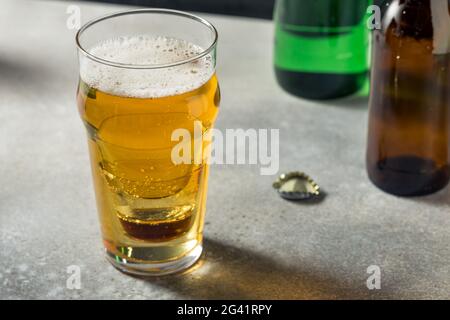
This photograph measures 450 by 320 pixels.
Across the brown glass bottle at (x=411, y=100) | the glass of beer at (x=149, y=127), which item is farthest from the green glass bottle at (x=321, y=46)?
the glass of beer at (x=149, y=127)

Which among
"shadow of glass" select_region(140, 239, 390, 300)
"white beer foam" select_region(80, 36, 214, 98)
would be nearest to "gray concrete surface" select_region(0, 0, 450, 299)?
"shadow of glass" select_region(140, 239, 390, 300)

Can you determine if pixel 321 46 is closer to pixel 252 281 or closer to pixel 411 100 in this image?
pixel 411 100

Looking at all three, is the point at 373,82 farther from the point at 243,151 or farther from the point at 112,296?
the point at 112,296

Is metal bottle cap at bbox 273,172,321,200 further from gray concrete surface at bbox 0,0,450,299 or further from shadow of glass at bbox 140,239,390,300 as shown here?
shadow of glass at bbox 140,239,390,300

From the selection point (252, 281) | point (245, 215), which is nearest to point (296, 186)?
point (245, 215)

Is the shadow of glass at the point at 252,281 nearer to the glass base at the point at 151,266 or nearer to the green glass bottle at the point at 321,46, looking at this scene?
the glass base at the point at 151,266
